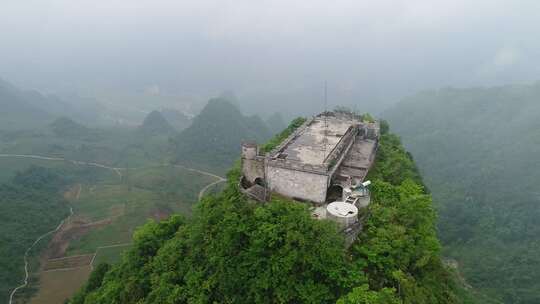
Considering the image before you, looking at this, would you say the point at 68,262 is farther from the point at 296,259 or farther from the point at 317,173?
the point at 296,259

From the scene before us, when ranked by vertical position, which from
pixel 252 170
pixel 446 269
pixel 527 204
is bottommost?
pixel 527 204

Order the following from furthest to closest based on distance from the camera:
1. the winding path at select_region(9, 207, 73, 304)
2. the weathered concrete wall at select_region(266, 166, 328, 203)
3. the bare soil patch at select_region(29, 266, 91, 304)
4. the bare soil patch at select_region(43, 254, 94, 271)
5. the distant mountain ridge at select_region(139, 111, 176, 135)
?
the distant mountain ridge at select_region(139, 111, 176, 135) < the bare soil patch at select_region(43, 254, 94, 271) < the bare soil patch at select_region(29, 266, 91, 304) < the winding path at select_region(9, 207, 73, 304) < the weathered concrete wall at select_region(266, 166, 328, 203)

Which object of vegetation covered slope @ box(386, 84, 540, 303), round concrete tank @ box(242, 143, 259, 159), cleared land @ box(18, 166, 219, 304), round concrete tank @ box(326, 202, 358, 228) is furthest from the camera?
cleared land @ box(18, 166, 219, 304)

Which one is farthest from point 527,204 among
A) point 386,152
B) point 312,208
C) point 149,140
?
point 149,140

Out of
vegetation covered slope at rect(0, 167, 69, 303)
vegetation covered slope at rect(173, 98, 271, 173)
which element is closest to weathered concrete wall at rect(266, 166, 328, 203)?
vegetation covered slope at rect(0, 167, 69, 303)

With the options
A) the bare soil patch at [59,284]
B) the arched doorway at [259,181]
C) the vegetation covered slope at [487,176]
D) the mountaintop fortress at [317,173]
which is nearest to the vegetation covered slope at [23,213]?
the bare soil patch at [59,284]

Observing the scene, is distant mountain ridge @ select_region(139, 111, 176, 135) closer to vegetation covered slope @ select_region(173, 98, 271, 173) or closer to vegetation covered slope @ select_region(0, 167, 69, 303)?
vegetation covered slope @ select_region(173, 98, 271, 173)

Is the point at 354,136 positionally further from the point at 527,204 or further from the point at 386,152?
the point at 527,204
